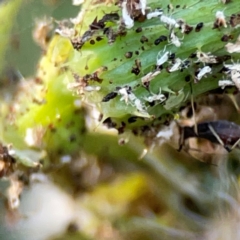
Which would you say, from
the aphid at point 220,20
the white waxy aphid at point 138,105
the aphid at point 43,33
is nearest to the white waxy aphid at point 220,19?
the aphid at point 220,20

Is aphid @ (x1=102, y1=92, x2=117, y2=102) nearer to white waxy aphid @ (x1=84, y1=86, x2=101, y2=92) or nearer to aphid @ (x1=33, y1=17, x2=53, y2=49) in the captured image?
white waxy aphid @ (x1=84, y1=86, x2=101, y2=92)

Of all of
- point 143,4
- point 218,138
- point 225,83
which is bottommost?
point 218,138

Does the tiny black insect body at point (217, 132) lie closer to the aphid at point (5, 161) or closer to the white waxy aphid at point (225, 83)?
the white waxy aphid at point (225, 83)

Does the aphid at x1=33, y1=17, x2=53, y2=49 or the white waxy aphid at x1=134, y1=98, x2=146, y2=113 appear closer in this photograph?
the white waxy aphid at x1=134, y1=98, x2=146, y2=113

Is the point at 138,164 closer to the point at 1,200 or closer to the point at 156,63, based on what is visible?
the point at 1,200

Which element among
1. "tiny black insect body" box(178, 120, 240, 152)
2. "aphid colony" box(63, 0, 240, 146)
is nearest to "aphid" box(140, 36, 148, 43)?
"aphid colony" box(63, 0, 240, 146)

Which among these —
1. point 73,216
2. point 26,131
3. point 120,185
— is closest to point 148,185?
point 120,185

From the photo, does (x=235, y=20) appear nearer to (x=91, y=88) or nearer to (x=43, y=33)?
(x=91, y=88)

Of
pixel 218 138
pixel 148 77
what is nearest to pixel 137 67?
pixel 148 77
